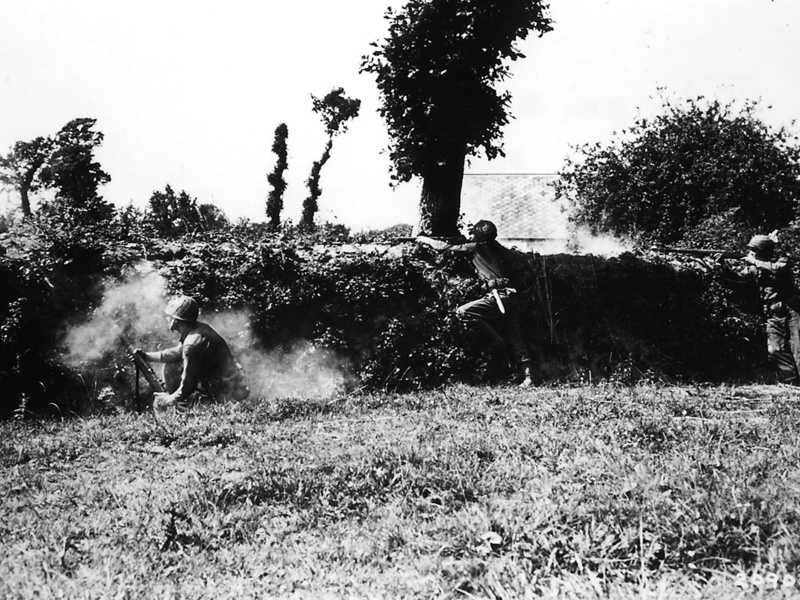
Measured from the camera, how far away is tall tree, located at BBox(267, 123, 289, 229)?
43.6m

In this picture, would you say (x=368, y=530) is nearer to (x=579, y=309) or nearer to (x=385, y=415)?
(x=385, y=415)

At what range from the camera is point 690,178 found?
63.6 ft

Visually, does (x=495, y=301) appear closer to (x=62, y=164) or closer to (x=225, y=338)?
(x=225, y=338)

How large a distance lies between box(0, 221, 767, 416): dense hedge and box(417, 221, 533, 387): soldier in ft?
0.97

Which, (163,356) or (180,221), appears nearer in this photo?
(163,356)

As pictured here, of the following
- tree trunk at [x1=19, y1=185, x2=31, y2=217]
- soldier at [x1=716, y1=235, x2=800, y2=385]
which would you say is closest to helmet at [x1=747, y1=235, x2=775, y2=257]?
soldier at [x1=716, y1=235, x2=800, y2=385]

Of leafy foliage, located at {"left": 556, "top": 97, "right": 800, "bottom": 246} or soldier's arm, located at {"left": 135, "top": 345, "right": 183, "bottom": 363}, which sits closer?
soldier's arm, located at {"left": 135, "top": 345, "right": 183, "bottom": 363}

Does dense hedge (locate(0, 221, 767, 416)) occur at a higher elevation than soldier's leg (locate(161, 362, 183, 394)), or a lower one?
higher

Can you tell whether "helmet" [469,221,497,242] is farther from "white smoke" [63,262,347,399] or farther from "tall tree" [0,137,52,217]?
"tall tree" [0,137,52,217]

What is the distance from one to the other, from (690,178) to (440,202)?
1320cm

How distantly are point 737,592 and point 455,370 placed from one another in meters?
6.30

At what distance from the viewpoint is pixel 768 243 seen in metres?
9.12

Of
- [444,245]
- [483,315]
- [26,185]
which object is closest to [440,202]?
[444,245]

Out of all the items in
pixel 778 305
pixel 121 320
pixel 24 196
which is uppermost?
pixel 24 196
